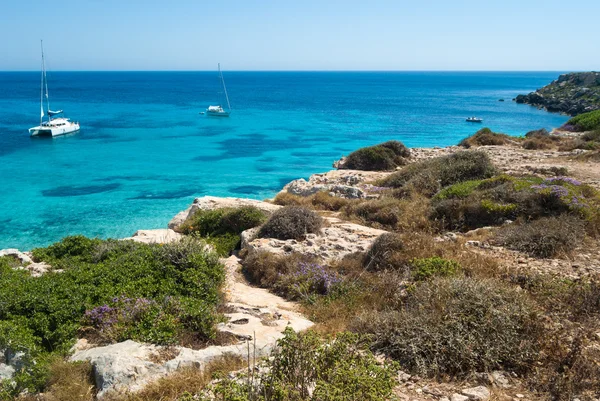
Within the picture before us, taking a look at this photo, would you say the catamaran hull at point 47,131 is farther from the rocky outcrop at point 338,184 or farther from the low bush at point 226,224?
the low bush at point 226,224

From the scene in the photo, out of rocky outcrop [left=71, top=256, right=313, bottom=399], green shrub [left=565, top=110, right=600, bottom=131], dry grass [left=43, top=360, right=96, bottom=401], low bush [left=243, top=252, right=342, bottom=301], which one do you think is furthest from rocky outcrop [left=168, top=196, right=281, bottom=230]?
green shrub [left=565, top=110, right=600, bottom=131]

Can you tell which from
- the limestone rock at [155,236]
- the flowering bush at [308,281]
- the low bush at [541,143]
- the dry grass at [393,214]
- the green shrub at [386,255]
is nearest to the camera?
the flowering bush at [308,281]

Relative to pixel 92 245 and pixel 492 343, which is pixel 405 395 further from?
pixel 92 245

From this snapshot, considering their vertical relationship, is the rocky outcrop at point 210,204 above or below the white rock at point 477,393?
below

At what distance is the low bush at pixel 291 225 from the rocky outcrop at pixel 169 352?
3994 mm

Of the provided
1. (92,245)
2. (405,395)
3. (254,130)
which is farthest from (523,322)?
(254,130)

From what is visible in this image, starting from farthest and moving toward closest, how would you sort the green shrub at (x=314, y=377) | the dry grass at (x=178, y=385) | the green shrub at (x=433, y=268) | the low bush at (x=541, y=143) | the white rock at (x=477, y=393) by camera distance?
the low bush at (x=541, y=143) → the green shrub at (x=433, y=268) → the dry grass at (x=178, y=385) → the white rock at (x=477, y=393) → the green shrub at (x=314, y=377)

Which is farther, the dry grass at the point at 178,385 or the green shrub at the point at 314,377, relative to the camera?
the dry grass at the point at 178,385

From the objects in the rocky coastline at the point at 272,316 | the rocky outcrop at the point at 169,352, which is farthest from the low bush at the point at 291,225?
the rocky outcrop at the point at 169,352

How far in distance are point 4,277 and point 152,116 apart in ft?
210

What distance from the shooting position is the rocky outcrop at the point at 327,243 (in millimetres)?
9891

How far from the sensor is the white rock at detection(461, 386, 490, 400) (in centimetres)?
459

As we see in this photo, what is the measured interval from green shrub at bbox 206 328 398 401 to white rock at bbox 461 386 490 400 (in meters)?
0.80

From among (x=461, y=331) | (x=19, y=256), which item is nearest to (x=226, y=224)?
(x=19, y=256)
